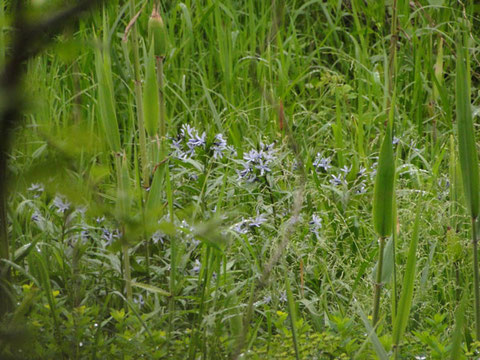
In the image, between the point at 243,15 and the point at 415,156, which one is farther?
the point at 243,15

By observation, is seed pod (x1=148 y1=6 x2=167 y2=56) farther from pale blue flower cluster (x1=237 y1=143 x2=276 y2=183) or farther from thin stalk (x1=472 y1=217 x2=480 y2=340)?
thin stalk (x1=472 y1=217 x2=480 y2=340)

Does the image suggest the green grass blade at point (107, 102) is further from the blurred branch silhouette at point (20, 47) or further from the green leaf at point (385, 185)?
the blurred branch silhouette at point (20, 47)

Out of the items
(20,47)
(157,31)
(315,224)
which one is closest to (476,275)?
(315,224)

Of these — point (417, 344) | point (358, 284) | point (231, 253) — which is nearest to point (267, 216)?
point (231, 253)

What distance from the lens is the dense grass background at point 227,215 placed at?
124cm

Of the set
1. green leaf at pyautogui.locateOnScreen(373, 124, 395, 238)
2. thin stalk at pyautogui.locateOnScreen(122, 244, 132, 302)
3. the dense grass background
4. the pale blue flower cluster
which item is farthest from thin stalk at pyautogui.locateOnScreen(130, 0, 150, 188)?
green leaf at pyautogui.locateOnScreen(373, 124, 395, 238)

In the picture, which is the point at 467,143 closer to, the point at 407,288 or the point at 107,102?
the point at 407,288

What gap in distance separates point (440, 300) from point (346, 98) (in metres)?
1.44

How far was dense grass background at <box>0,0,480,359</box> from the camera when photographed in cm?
124

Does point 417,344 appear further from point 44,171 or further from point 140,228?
point 44,171

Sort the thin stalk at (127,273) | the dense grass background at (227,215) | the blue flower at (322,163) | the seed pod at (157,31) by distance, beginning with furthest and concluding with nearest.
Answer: the blue flower at (322,163) < the seed pod at (157,31) < the thin stalk at (127,273) < the dense grass background at (227,215)

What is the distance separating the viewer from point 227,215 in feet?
6.83

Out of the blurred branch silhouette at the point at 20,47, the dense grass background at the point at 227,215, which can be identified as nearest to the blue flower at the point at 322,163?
the dense grass background at the point at 227,215

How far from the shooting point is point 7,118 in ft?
1.84
